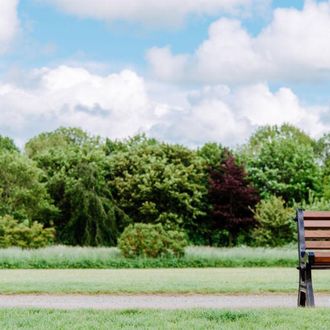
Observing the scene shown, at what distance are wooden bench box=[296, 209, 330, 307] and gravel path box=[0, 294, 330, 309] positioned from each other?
630mm

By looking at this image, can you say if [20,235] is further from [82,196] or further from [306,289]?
[306,289]

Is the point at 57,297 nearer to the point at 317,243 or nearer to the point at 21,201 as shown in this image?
the point at 317,243

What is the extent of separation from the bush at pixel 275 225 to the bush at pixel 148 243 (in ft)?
41.1

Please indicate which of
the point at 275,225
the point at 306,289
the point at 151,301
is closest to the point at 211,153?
the point at 275,225

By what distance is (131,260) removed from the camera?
71.4 feet

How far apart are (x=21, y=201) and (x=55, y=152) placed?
5.64 meters

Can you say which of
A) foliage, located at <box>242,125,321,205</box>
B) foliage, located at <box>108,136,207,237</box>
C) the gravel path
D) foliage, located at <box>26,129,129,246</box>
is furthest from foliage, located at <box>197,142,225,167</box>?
the gravel path

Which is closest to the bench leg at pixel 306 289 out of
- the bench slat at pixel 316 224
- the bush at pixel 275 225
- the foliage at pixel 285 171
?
the bench slat at pixel 316 224

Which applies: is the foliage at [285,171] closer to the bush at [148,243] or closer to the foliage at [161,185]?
the foliage at [161,185]

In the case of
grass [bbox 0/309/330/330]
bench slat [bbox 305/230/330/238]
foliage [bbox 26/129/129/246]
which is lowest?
grass [bbox 0/309/330/330]

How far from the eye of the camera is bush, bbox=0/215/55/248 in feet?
102

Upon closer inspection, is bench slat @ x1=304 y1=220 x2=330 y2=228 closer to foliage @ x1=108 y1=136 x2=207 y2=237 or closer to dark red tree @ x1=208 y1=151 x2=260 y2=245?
foliage @ x1=108 y1=136 x2=207 y2=237

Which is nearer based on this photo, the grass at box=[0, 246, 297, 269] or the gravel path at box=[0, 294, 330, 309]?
the gravel path at box=[0, 294, 330, 309]

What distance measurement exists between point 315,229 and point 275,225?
25601 millimetres
